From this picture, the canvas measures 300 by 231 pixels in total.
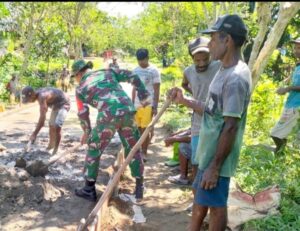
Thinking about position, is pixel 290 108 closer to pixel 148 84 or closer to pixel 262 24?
pixel 262 24

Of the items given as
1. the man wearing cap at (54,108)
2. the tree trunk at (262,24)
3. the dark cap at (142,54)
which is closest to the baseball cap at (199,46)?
the tree trunk at (262,24)

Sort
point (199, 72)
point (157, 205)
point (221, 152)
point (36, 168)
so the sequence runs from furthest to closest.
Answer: point (36, 168)
point (157, 205)
point (199, 72)
point (221, 152)

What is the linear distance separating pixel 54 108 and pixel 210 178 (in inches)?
171

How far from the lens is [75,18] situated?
60.7 feet

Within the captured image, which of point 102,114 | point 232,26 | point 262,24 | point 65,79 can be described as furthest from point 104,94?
point 65,79

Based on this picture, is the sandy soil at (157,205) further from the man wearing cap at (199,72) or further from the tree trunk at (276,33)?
the tree trunk at (276,33)

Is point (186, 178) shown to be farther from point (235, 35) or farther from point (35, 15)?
point (35, 15)

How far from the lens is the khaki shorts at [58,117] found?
6.36 m

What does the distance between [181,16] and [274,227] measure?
15919 millimetres

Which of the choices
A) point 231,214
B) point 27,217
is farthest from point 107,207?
point 231,214

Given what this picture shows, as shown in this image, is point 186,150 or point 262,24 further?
point 262,24

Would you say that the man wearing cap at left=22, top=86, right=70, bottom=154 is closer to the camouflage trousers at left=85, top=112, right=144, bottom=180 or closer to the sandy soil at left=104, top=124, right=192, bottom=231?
the sandy soil at left=104, top=124, right=192, bottom=231

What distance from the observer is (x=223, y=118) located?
8.82ft

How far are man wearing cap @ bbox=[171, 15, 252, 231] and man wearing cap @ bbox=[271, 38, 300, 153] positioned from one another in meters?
2.58
